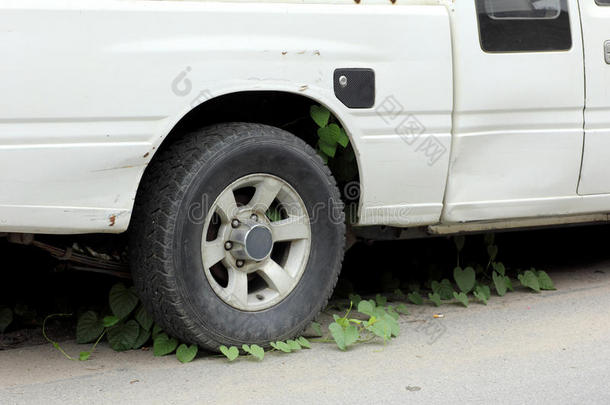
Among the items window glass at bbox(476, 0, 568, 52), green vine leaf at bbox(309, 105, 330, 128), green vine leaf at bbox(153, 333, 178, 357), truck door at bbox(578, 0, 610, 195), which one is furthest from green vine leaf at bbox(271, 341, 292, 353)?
truck door at bbox(578, 0, 610, 195)

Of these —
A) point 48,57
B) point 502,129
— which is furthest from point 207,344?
point 502,129

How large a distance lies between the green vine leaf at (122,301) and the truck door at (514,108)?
140cm

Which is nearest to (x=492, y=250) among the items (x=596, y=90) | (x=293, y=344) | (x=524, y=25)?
(x=596, y=90)

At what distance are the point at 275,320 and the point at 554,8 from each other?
6.21 ft

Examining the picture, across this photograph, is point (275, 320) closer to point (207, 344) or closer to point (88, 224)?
point (207, 344)

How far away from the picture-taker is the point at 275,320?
3.71 meters

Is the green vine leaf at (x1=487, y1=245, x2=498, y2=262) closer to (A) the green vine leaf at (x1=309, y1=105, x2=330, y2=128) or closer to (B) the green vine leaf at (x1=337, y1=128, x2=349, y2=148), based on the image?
(B) the green vine leaf at (x1=337, y1=128, x2=349, y2=148)

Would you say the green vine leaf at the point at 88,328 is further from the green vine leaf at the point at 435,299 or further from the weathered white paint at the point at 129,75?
the green vine leaf at the point at 435,299

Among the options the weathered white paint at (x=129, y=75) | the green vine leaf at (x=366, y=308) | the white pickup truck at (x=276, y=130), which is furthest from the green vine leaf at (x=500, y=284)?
the weathered white paint at (x=129, y=75)

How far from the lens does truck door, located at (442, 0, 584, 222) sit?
3977 millimetres

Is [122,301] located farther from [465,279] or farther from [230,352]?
[465,279]

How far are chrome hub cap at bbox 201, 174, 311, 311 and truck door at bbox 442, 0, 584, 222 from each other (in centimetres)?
74

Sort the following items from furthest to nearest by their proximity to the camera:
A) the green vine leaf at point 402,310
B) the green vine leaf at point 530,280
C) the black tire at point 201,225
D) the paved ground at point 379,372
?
the green vine leaf at point 530,280, the green vine leaf at point 402,310, the black tire at point 201,225, the paved ground at point 379,372

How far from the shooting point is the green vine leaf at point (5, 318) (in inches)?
167
